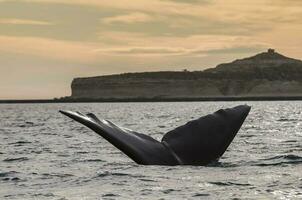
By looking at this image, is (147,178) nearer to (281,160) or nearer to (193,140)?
(193,140)

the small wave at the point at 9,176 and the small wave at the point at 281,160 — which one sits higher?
the small wave at the point at 9,176

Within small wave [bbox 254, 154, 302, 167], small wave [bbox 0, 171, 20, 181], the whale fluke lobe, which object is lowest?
small wave [bbox 254, 154, 302, 167]

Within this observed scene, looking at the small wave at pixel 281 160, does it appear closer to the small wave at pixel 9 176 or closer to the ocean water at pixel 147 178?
the ocean water at pixel 147 178

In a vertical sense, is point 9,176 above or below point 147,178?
below

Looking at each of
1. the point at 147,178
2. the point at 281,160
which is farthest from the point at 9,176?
the point at 281,160

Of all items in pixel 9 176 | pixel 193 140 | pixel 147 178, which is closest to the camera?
pixel 193 140

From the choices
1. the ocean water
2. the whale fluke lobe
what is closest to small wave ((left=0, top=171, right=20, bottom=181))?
the ocean water

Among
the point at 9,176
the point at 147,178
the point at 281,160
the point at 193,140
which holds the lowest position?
the point at 281,160

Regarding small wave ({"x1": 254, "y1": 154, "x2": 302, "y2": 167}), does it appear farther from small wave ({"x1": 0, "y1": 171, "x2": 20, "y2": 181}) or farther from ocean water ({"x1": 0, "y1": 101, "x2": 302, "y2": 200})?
small wave ({"x1": 0, "y1": 171, "x2": 20, "y2": 181})

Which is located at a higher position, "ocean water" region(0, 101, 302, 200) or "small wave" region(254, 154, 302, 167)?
"ocean water" region(0, 101, 302, 200)

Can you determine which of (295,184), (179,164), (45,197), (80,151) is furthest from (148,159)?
(80,151)

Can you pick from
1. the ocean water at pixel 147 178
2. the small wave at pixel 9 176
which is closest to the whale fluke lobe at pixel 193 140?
the ocean water at pixel 147 178

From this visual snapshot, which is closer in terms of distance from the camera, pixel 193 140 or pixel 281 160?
pixel 193 140

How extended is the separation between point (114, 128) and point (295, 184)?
14.5 ft
